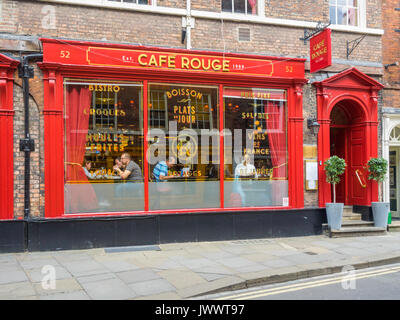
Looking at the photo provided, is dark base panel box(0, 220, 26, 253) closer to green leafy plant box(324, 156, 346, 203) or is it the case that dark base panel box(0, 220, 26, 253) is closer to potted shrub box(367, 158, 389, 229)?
green leafy plant box(324, 156, 346, 203)

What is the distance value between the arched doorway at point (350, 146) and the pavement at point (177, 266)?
1.96 meters

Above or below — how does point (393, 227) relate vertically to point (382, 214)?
below

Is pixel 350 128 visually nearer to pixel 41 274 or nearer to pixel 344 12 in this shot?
pixel 344 12

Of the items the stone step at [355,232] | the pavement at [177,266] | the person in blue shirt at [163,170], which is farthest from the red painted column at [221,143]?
the stone step at [355,232]

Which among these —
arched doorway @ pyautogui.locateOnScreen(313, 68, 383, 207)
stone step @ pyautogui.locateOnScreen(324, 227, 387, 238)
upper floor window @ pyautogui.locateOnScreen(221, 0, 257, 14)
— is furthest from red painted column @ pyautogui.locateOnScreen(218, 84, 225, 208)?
stone step @ pyautogui.locateOnScreen(324, 227, 387, 238)

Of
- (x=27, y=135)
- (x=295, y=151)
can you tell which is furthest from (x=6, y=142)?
(x=295, y=151)

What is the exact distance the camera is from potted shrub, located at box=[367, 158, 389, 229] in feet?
33.0

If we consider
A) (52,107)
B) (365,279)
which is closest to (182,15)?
(52,107)

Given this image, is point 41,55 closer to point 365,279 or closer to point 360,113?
point 365,279

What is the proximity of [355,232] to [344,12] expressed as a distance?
5.84m

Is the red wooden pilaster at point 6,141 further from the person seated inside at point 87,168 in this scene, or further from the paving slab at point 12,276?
the paving slab at point 12,276

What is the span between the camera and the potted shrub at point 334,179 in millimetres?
9656

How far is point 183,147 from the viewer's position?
9.30 m
